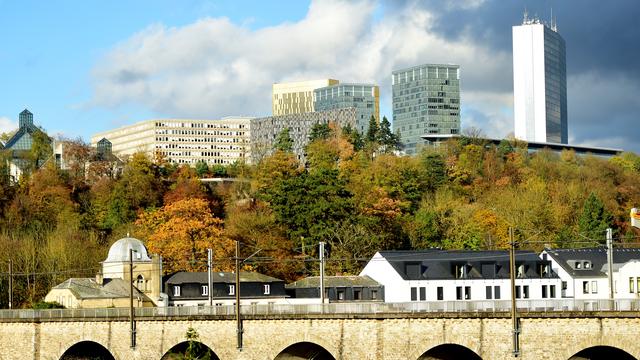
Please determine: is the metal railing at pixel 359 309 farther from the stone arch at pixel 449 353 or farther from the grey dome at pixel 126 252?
the grey dome at pixel 126 252

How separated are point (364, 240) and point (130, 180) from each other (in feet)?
103

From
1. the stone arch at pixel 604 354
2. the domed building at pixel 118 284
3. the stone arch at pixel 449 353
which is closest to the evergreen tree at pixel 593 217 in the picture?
the domed building at pixel 118 284

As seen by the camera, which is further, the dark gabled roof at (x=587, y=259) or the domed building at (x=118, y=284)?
the dark gabled roof at (x=587, y=259)

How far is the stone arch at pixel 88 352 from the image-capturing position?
6738cm

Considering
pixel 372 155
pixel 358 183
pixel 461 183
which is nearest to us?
pixel 358 183

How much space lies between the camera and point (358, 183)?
388ft

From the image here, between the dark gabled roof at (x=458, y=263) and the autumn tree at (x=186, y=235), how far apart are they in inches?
653

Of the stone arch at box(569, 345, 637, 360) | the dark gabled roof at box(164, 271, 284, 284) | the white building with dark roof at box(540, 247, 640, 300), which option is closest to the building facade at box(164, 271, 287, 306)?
the dark gabled roof at box(164, 271, 284, 284)

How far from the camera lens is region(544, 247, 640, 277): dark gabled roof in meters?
84.1

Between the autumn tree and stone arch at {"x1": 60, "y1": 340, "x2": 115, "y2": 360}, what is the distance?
856 inches

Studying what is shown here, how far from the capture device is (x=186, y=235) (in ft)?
321

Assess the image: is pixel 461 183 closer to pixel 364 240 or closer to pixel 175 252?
pixel 364 240

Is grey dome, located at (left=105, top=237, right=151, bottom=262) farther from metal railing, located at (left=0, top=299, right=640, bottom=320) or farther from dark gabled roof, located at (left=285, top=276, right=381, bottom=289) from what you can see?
metal railing, located at (left=0, top=299, right=640, bottom=320)

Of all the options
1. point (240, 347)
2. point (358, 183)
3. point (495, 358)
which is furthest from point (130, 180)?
point (495, 358)
